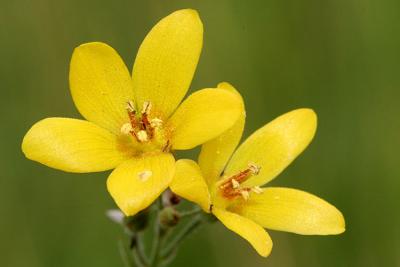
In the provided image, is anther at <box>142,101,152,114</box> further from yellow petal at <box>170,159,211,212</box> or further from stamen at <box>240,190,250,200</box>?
stamen at <box>240,190,250,200</box>

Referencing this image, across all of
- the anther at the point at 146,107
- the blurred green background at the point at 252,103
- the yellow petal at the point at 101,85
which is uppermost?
the yellow petal at the point at 101,85

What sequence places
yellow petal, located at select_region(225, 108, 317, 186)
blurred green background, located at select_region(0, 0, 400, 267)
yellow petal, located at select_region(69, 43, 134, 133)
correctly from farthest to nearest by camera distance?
blurred green background, located at select_region(0, 0, 400, 267), yellow petal, located at select_region(225, 108, 317, 186), yellow petal, located at select_region(69, 43, 134, 133)

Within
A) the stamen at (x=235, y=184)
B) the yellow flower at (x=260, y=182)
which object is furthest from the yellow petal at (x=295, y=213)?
the stamen at (x=235, y=184)

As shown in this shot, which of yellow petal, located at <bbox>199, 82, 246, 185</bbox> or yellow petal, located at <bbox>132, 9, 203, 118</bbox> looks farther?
yellow petal, located at <bbox>199, 82, 246, 185</bbox>

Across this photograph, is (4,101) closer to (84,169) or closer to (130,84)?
(130,84)

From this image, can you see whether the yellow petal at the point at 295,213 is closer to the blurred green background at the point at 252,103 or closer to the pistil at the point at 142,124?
the pistil at the point at 142,124

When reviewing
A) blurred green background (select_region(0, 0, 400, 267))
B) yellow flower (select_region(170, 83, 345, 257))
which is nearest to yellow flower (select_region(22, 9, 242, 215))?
yellow flower (select_region(170, 83, 345, 257))

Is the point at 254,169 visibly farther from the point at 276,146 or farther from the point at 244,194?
the point at 276,146
